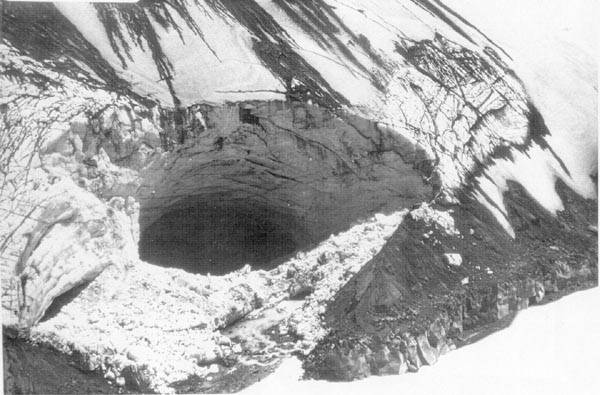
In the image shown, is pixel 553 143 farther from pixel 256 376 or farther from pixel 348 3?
pixel 256 376

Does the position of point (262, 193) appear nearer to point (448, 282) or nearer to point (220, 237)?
point (220, 237)

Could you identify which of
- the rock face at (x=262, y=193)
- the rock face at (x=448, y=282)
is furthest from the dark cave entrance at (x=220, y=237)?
the rock face at (x=448, y=282)

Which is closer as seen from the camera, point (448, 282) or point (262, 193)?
point (448, 282)

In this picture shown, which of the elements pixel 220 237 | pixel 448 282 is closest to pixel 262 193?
pixel 220 237

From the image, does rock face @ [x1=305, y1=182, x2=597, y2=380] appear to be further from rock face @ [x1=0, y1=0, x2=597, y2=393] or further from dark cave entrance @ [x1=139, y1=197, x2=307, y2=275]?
dark cave entrance @ [x1=139, y1=197, x2=307, y2=275]

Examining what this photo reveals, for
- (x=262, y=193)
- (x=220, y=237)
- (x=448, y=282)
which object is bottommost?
(x=220, y=237)

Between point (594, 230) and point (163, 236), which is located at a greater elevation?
point (594, 230)

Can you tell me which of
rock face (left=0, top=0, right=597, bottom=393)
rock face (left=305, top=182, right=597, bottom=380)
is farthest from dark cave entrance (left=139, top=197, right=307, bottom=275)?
rock face (left=305, top=182, right=597, bottom=380)

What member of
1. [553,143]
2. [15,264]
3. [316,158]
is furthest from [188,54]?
[553,143]
